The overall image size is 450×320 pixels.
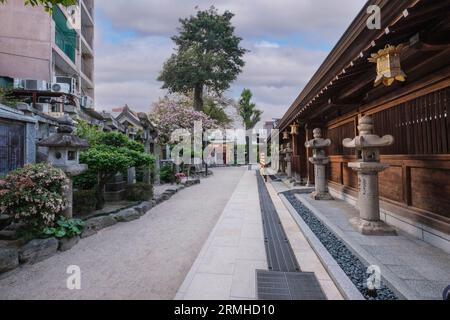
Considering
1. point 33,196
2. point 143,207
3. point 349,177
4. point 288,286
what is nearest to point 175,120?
point 143,207

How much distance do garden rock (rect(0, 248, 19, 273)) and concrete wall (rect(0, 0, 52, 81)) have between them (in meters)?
14.8

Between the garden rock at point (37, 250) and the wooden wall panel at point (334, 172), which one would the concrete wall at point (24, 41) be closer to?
the garden rock at point (37, 250)

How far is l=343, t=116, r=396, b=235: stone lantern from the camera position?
4461 mm

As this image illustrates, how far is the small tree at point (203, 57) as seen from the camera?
934 inches

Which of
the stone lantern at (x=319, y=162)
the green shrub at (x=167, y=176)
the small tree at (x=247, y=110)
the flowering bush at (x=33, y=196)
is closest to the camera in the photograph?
the flowering bush at (x=33, y=196)

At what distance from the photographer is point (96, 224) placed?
229 inches

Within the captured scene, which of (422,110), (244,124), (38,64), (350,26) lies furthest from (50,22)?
(244,124)

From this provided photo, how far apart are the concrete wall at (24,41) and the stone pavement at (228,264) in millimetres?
15430

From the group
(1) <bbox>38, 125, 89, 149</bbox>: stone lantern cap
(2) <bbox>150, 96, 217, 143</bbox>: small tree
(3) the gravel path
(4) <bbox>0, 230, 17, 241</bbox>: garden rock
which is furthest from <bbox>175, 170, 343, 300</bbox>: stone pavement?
(2) <bbox>150, 96, 217, 143</bbox>: small tree

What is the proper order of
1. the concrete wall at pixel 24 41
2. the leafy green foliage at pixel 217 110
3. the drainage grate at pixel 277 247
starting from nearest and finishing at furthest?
the drainage grate at pixel 277 247 → the concrete wall at pixel 24 41 → the leafy green foliage at pixel 217 110

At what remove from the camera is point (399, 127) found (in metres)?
5.05

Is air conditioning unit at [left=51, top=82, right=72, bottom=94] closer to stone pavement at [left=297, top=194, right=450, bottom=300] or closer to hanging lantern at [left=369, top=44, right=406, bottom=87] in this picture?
stone pavement at [left=297, top=194, right=450, bottom=300]

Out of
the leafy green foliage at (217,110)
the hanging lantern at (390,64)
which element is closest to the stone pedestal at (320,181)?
the hanging lantern at (390,64)
